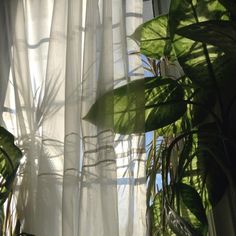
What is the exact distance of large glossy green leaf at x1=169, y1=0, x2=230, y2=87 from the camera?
0.73 meters

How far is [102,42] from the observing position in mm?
831

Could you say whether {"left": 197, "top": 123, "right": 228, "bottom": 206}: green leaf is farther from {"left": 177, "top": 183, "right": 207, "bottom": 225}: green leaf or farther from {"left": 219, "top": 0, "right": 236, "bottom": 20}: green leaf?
{"left": 219, "top": 0, "right": 236, "bottom": 20}: green leaf

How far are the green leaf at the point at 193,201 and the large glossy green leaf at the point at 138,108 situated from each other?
14 centimetres

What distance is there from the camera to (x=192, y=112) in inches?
31.2

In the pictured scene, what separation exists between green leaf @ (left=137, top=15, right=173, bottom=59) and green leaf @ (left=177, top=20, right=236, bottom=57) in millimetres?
170

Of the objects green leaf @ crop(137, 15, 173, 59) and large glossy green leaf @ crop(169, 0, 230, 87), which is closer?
large glossy green leaf @ crop(169, 0, 230, 87)

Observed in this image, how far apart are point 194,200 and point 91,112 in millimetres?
277

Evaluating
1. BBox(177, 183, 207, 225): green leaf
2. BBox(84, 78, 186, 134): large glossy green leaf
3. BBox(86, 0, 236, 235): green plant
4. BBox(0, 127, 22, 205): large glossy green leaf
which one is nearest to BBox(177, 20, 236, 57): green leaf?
BBox(86, 0, 236, 235): green plant

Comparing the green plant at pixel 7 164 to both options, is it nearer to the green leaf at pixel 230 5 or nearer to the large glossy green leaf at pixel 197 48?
the large glossy green leaf at pixel 197 48

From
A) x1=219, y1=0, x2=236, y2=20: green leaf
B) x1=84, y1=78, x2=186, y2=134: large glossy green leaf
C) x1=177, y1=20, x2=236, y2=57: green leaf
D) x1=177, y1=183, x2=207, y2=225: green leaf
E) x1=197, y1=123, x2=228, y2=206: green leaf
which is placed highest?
x1=219, y1=0, x2=236, y2=20: green leaf

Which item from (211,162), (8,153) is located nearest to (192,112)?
(211,162)

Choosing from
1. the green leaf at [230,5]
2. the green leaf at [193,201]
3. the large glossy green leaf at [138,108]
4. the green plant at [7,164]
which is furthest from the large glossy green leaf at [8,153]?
the green leaf at [230,5]

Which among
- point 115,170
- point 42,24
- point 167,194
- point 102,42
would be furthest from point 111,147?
point 42,24

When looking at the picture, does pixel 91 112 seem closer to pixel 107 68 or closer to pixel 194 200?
pixel 107 68
